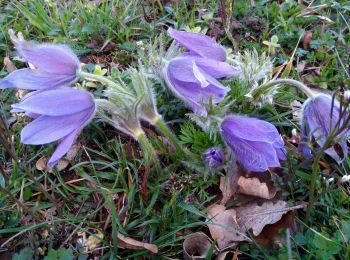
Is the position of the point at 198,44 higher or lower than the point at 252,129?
higher

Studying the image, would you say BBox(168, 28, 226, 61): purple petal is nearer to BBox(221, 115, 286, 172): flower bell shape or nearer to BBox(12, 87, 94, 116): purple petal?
BBox(221, 115, 286, 172): flower bell shape

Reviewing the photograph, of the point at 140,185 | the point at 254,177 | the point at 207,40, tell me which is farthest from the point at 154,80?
the point at 254,177

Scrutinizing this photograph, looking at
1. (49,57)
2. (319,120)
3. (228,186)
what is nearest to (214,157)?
(228,186)

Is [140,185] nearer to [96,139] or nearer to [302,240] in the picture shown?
[96,139]

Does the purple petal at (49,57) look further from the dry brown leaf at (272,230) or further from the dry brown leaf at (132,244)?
the dry brown leaf at (272,230)

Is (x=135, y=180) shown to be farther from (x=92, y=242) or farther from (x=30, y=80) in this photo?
(x=30, y=80)

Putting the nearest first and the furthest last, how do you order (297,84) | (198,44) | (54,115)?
(54,115), (297,84), (198,44)
